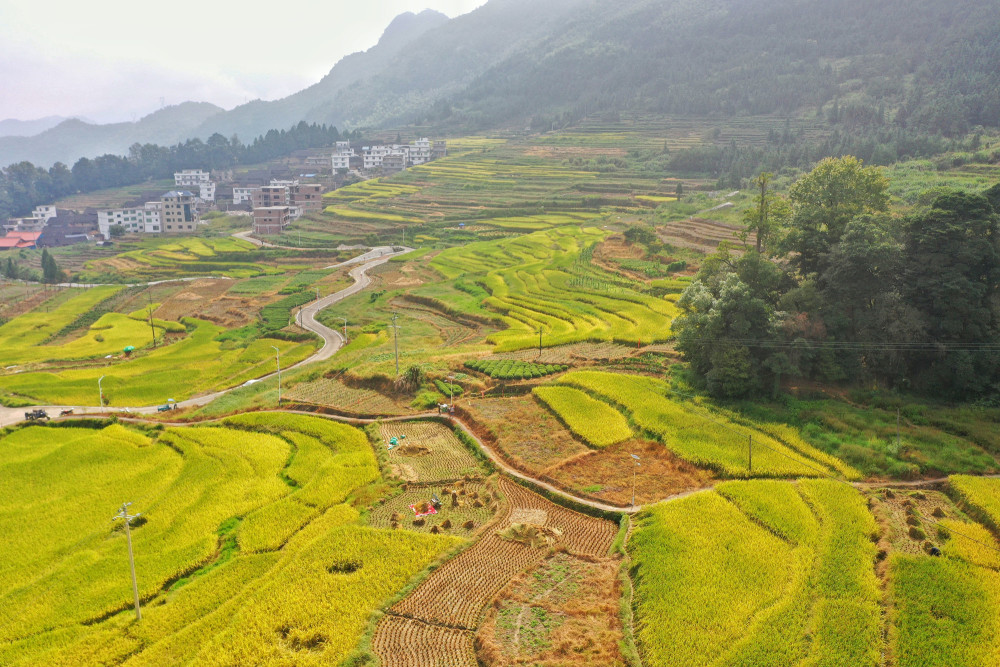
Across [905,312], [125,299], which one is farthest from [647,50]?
[905,312]

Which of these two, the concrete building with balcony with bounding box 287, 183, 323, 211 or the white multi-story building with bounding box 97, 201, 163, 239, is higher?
the concrete building with balcony with bounding box 287, 183, 323, 211

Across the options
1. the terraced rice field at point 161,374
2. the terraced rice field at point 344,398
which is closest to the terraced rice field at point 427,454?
the terraced rice field at point 344,398

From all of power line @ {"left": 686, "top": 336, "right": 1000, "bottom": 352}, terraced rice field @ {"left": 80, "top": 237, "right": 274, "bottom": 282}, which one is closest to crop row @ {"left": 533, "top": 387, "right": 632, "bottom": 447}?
power line @ {"left": 686, "top": 336, "right": 1000, "bottom": 352}

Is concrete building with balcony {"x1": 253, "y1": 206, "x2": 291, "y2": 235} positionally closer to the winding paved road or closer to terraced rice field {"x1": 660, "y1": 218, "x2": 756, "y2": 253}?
the winding paved road

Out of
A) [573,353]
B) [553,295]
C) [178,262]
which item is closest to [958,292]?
[573,353]

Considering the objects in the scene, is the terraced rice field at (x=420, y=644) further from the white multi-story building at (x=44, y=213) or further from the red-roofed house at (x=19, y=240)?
the white multi-story building at (x=44, y=213)

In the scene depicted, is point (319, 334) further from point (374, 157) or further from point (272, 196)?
point (374, 157)
